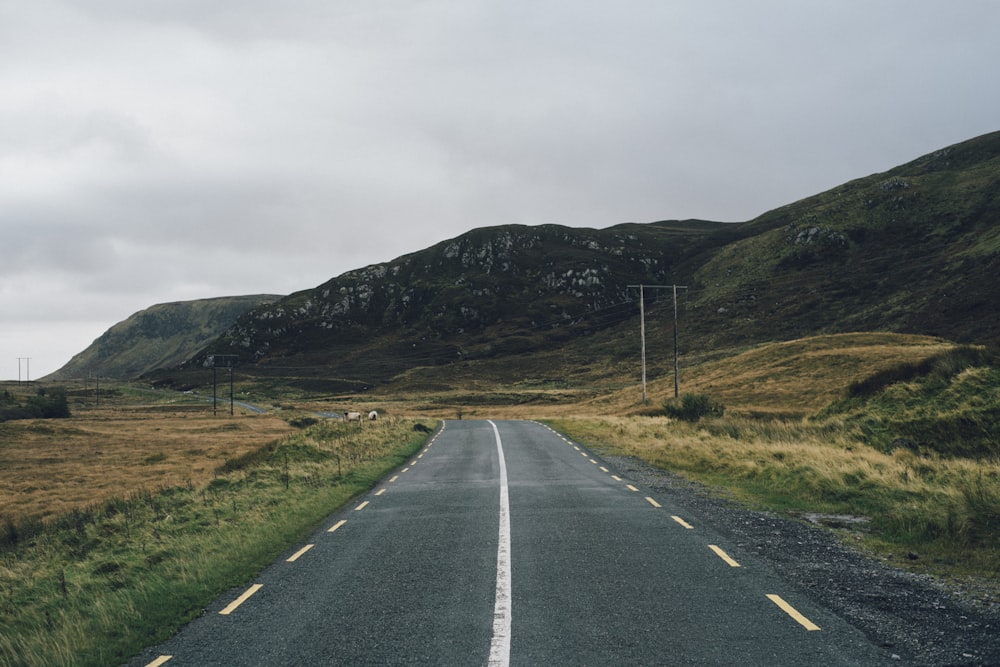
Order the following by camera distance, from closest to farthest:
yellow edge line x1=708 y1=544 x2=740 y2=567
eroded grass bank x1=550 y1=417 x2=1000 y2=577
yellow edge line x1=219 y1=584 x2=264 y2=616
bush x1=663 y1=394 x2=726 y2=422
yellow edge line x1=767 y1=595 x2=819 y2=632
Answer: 1. yellow edge line x1=767 y1=595 x2=819 y2=632
2. yellow edge line x1=219 y1=584 x2=264 y2=616
3. yellow edge line x1=708 y1=544 x2=740 y2=567
4. eroded grass bank x1=550 y1=417 x2=1000 y2=577
5. bush x1=663 y1=394 x2=726 y2=422

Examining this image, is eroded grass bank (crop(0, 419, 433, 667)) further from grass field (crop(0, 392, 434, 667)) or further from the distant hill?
the distant hill

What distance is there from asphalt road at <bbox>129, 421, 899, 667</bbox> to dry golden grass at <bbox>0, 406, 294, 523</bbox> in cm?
1447

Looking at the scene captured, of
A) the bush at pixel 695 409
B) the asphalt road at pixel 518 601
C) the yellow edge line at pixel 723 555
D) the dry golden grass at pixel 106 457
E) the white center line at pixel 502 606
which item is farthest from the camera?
the bush at pixel 695 409

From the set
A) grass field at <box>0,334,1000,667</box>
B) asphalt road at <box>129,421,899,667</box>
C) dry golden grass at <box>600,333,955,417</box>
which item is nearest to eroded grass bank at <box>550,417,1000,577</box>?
grass field at <box>0,334,1000,667</box>

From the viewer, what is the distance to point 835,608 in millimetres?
7637

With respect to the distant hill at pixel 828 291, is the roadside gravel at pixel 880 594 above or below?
below

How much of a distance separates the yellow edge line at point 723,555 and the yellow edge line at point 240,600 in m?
7.03

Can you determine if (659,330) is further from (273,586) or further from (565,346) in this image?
(273,586)

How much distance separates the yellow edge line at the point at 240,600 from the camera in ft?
26.2

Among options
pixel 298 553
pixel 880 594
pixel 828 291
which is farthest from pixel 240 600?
pixel 828 291

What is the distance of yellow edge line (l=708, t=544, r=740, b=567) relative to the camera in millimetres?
9683

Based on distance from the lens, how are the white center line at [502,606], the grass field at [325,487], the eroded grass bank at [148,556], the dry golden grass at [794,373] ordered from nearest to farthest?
the white center line at [502,606]
the eroded grass bank at [148,556]
the grass field at [325,487]
the dry golden grass at [794,373]

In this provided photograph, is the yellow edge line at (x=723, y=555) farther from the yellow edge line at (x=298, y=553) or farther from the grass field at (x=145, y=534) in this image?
the grass field at (x=145, y=534)

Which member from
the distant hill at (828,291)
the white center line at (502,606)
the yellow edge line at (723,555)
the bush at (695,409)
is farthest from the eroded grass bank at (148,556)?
the distant hill at (828,291)
